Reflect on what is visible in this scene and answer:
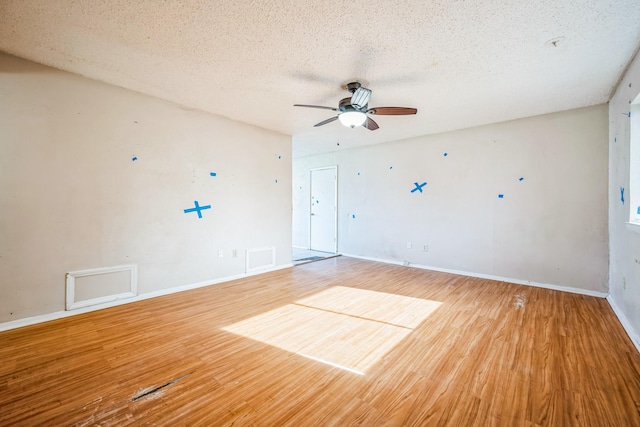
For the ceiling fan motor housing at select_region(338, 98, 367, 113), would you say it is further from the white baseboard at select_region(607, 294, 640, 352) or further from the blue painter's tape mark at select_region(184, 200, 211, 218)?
the white baseboard at select_region(607, 294, 640, 352)

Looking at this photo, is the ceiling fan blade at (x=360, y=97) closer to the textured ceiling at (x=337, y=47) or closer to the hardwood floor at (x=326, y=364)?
the textured ceiling at (x=337, y=47)

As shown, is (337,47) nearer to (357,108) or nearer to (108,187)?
(357,108)

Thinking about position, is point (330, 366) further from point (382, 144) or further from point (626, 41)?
point (382, 144)

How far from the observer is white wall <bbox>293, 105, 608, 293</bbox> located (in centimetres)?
360

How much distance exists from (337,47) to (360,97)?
2.09ft

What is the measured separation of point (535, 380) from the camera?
1778mm

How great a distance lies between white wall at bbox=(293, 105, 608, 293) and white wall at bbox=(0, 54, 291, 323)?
8.00 feet

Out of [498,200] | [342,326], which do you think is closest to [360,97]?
[342,326]

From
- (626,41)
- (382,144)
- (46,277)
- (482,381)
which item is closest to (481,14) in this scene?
(626,41)

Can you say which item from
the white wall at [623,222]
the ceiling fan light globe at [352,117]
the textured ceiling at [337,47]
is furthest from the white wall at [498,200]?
the ceiling fan light globe at [352,117]

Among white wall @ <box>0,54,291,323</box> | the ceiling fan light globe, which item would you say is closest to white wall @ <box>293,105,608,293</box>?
the ceiling fan light globe

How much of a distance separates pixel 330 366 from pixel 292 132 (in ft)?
13.4

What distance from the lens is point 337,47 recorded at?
2.32 m

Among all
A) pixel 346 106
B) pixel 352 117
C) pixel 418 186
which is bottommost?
pixel 418 186
